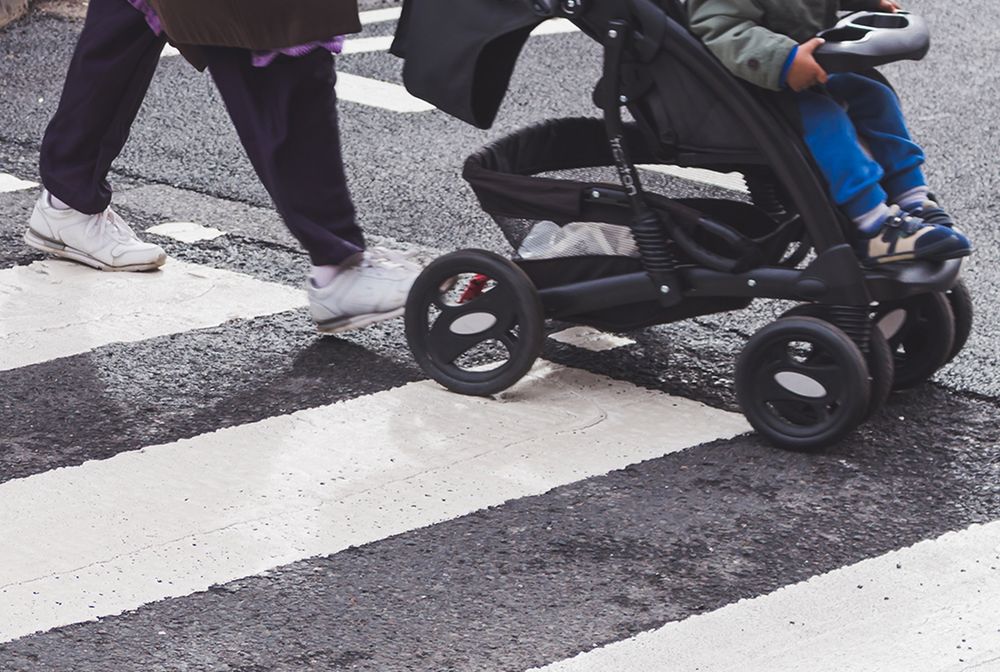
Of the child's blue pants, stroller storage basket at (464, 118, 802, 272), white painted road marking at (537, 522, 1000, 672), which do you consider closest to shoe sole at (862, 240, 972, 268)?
the child's blue pants

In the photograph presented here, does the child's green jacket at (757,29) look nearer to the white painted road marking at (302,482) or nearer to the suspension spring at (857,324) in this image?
the suspension spring at (857,324)

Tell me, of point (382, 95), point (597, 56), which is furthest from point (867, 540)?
point (597, 56)

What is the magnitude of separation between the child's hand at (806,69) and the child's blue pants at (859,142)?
13 centimetres

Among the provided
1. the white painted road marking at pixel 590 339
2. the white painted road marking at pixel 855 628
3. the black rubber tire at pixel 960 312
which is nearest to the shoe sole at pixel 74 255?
the white painted road marking at pixel 590 339

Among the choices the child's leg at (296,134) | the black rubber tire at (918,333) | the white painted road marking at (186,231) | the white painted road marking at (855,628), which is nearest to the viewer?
the white painted road marking at (855,628)

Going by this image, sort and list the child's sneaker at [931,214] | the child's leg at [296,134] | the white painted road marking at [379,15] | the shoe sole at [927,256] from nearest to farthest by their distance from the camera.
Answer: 1. the shoe sole at [927,256]
2. the child's sneaker at [931,214]
3. the child's leg at [296,134]
4. the white painted road marking at [379,15]

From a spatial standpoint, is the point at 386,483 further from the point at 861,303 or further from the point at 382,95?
the point at 382,95

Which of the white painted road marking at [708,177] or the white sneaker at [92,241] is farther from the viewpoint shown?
the white painted road marking at [708,177]

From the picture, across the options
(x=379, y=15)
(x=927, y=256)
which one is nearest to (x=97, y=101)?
(x=927, y=256)

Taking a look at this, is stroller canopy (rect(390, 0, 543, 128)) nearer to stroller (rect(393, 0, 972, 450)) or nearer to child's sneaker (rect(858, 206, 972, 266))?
stroller (rect(393, 0, 972, 450))

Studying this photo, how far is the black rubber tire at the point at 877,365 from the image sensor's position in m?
3.75

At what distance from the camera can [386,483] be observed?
12.1 feet

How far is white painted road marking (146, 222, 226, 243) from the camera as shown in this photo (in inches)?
215

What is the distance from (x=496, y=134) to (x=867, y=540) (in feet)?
11.9
